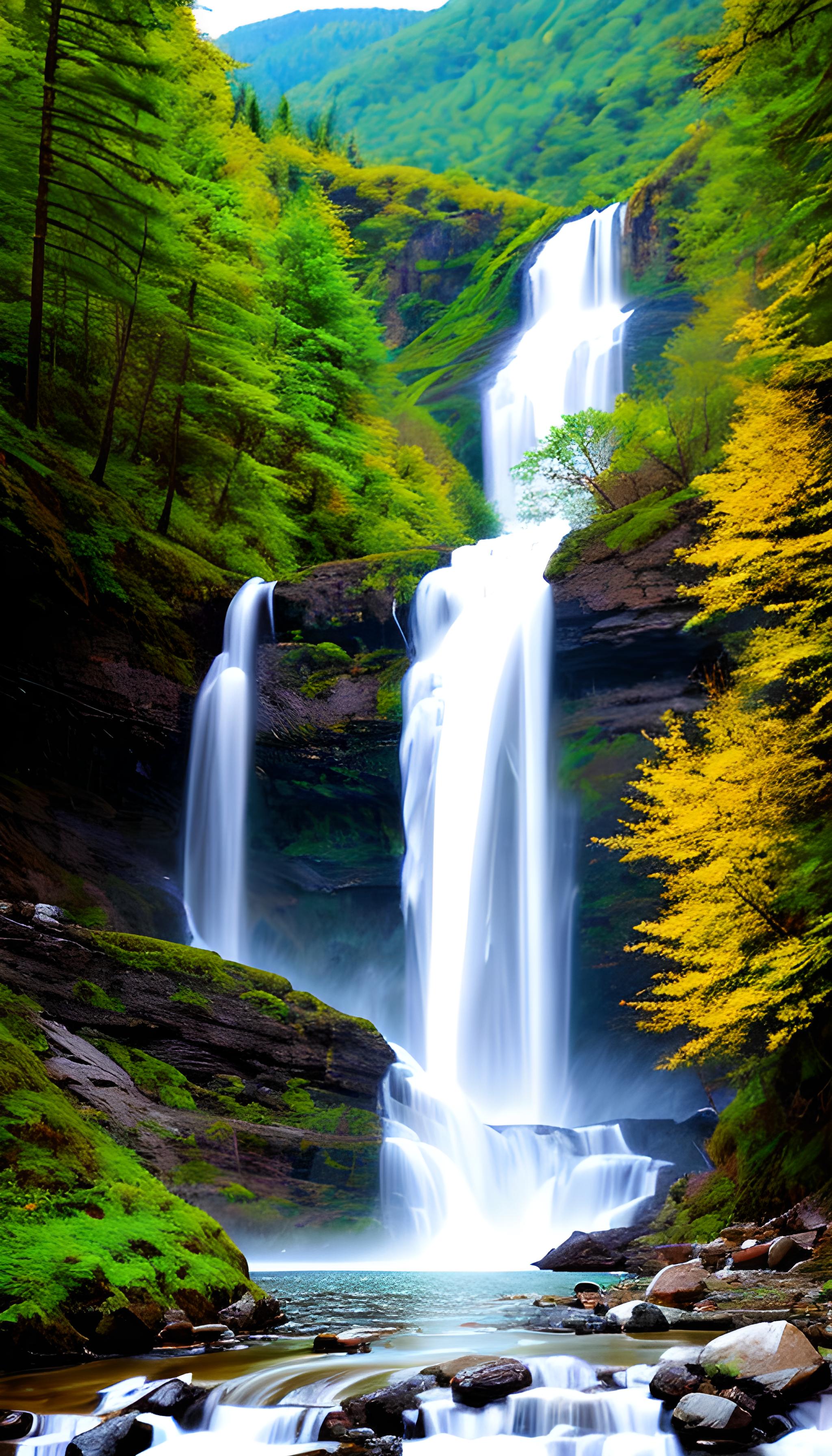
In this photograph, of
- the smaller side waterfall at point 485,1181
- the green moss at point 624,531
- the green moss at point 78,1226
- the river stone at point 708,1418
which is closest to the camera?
the river stone at point 708,1418

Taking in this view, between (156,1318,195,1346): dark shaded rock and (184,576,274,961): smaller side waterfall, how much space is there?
13.3 m

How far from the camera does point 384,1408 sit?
5.30m

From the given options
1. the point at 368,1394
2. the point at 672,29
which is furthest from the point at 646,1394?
the point at 672,29

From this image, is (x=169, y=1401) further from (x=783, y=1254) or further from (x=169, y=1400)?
(x=783, y=1254)

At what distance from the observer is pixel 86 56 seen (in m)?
18.7

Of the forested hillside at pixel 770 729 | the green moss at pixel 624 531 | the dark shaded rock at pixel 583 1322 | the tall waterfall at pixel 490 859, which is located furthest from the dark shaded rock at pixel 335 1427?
the green moss at pixel 624 531

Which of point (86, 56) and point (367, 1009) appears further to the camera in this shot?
point (367, 1009)

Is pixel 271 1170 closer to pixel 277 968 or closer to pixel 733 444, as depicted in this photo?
pixel 277 968

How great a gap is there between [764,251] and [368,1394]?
19375 millimetres

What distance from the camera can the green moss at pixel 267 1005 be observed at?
48.7 ft

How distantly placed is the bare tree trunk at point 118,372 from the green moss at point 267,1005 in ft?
36.1

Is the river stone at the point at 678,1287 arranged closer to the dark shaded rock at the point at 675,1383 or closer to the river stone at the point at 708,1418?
the dark shaded rock at the point at 675,1383

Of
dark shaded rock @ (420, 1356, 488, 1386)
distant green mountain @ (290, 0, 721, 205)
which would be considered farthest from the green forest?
distant green mountain @ (290, 0, 721, 205)

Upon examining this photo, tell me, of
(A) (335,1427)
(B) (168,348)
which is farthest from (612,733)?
(A) (335,1427)
